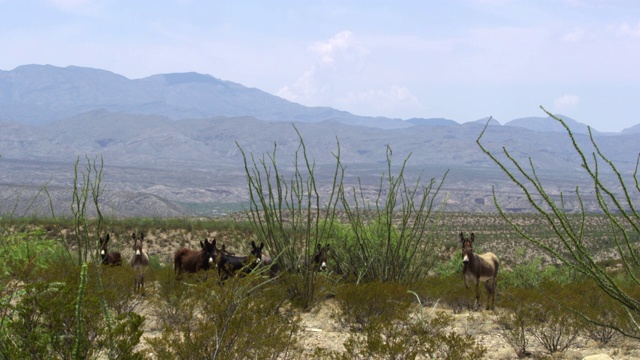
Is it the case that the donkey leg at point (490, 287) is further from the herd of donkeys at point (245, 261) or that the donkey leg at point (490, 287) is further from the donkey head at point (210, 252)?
the donkey head at point (210, 252)

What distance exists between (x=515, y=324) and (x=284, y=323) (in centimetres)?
355

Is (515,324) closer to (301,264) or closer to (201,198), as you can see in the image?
(301,264)

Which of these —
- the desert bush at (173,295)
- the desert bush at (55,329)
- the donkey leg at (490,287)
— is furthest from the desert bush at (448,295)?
the desert bush at (55,329)

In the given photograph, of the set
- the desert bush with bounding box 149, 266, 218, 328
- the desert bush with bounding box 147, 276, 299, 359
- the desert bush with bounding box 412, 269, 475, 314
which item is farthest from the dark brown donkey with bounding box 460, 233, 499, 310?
the desert bush with bounding box 147, 276, 299, 359

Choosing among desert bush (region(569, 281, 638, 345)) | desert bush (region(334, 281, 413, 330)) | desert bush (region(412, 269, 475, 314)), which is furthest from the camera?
desert bush (region(412, 269, 475, 314))

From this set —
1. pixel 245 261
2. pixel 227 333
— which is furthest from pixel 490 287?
pixel 227 333

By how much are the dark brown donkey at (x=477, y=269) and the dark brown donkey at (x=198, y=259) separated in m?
4.66

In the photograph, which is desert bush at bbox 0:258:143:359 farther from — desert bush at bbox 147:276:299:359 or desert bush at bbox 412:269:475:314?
desert bush at bbox 412:269:475:314

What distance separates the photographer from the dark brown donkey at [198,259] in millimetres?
13203

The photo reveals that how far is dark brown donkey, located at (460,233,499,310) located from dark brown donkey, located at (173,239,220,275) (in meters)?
4.66

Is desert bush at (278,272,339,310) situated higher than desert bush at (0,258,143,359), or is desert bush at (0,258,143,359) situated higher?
desert bush at (0,258,143,359)

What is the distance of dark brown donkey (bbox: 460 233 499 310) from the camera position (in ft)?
42.5

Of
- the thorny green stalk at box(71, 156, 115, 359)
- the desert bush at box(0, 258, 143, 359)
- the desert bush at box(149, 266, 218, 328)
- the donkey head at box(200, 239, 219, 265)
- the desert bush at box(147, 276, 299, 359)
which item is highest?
the thorny green stalk at box(71, 156, 115, 359)

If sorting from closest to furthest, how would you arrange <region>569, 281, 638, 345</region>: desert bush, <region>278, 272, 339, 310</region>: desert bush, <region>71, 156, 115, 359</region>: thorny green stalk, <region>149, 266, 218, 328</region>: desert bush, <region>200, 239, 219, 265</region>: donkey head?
<region>71, 156, 115, 359</region>: thorny green stalk
<region>569, 281, 638, 345</region>: desert bush
<region>149, 266, 218, 328</region>: desert bush
<region>278, 272, 339, 310</region>: desert bush
<region>200, 239, 219, 265</region>: donkey head
